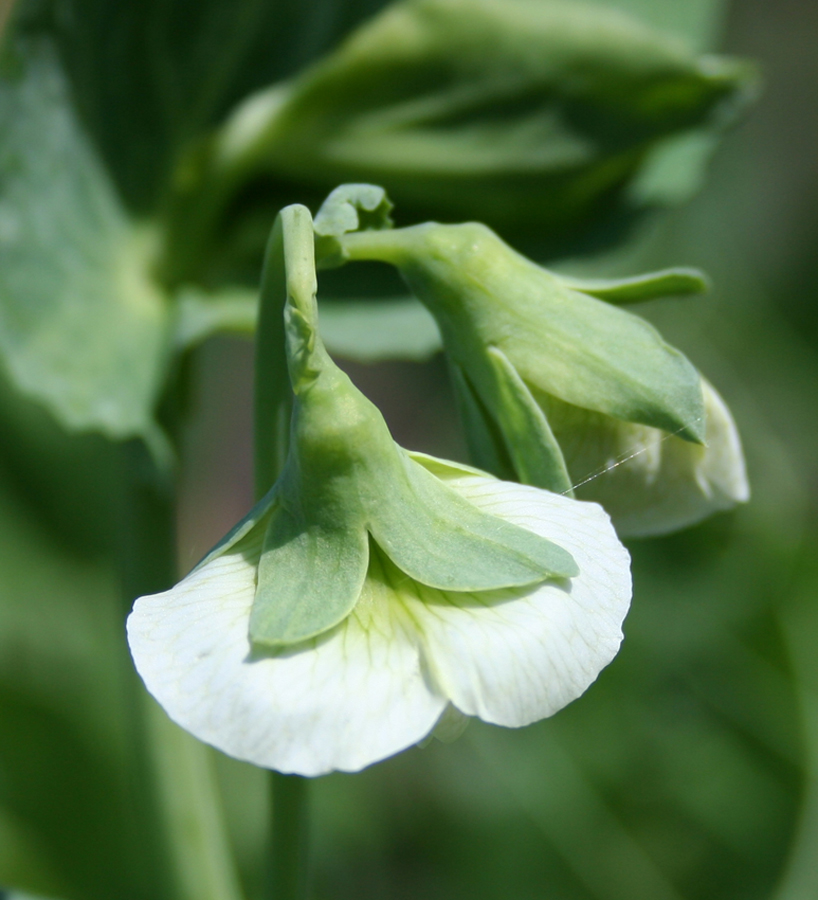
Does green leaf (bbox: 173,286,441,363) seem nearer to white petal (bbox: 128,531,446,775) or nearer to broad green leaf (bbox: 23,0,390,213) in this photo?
broad green leaf (bbox: 23,0,390,213)

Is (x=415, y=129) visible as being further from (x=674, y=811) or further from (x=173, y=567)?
(x=674, y=811)

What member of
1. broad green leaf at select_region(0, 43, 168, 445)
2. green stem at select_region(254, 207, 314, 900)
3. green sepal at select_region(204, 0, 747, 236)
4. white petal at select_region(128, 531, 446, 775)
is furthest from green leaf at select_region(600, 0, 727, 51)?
white petal at select_region(128, 531, 446, 775)

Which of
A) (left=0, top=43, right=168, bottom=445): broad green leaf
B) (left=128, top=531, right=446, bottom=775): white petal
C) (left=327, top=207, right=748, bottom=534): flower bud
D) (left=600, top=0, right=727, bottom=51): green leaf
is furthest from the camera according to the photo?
(left=600, top=0, right=727, bottom=51): green leaf

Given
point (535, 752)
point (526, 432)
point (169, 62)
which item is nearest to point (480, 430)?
point (526, 432)

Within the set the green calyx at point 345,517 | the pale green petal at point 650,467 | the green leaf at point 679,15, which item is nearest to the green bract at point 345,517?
the green calyx at point 345,517

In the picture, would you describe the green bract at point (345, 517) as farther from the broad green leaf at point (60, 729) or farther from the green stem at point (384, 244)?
the broad green leaf at point (60, 729)

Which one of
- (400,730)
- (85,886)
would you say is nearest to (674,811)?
(85,886)
